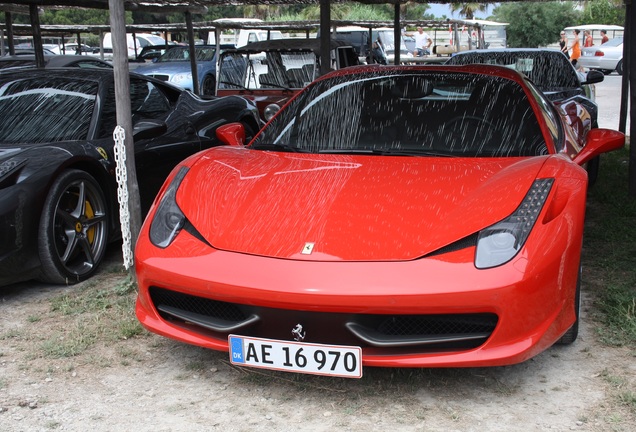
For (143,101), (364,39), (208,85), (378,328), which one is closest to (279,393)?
(378,328)

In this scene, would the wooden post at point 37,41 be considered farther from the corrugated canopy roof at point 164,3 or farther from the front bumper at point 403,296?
the front bumper at point 403,296

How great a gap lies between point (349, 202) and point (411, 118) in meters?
1.00

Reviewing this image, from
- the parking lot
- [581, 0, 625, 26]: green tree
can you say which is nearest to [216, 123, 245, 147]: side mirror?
the parking lot

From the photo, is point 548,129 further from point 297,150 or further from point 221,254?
point 221,254

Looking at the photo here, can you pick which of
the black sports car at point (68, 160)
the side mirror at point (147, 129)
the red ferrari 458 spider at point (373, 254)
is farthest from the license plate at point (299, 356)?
the side mirror at point (147, 129)

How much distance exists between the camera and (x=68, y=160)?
14.5 feet

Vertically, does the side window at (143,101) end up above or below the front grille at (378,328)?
above

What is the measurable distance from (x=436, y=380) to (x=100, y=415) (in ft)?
4.44

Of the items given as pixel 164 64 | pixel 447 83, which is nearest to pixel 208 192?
pixel 447 83

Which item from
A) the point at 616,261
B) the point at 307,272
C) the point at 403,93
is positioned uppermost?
the point at 403,93

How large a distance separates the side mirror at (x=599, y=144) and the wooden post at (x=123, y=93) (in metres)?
2.47

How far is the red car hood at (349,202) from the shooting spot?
2871mm

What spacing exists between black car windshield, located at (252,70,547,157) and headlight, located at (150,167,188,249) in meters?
0.75

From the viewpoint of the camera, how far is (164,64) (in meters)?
16.9
